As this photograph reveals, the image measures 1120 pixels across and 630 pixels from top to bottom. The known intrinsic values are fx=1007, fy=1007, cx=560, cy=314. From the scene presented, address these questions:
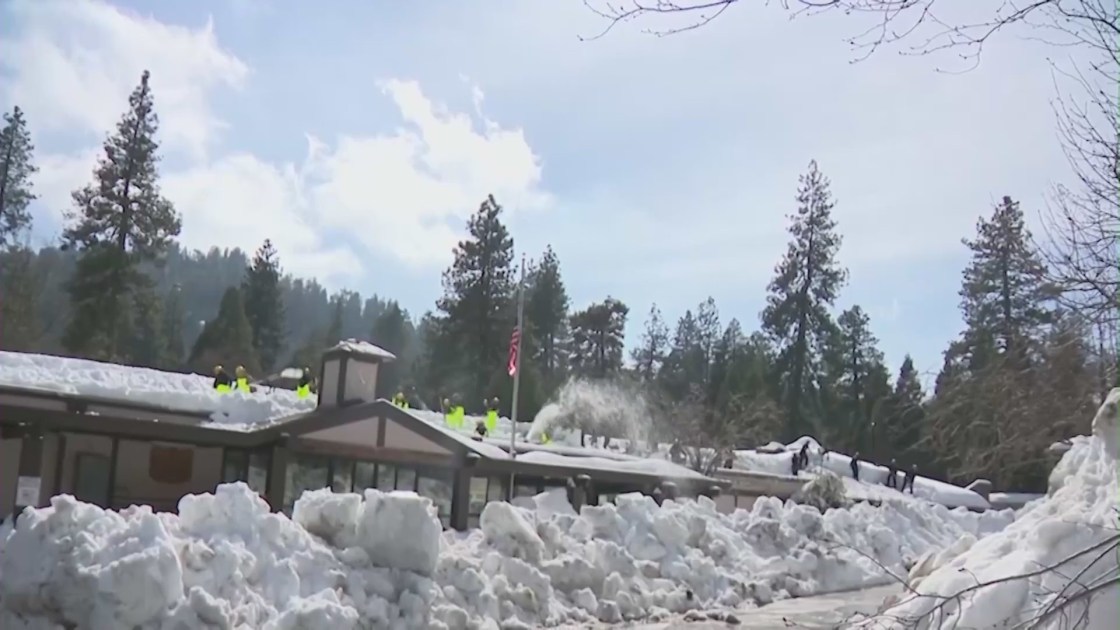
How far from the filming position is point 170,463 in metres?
19.6

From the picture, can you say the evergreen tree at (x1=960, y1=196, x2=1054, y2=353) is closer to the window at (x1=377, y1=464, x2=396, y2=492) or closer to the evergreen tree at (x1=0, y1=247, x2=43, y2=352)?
the window at (x1=377, y1=464, x2=396, y2=492)

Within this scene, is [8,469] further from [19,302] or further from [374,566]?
[19,302]

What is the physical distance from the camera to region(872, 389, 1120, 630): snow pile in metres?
6.48

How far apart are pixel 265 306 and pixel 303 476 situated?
36.2 meters

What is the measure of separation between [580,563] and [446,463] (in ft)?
15.1

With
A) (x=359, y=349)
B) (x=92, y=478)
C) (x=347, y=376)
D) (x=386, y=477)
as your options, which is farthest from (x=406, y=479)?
(x=92, y=478)

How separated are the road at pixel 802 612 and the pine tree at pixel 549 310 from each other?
36.6 meters

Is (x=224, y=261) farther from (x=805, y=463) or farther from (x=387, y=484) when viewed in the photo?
(x=387, y=484)

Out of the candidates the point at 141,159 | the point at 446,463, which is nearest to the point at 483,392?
the point at 141,159

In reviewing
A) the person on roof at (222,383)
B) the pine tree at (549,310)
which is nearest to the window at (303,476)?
the person on roof at (222,383)

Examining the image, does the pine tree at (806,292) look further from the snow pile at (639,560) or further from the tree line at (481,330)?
the snow pile at (639,560)

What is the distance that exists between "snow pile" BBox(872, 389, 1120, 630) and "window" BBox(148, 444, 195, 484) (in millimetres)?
14803

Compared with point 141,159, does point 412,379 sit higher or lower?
lower

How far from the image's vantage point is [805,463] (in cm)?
4566
